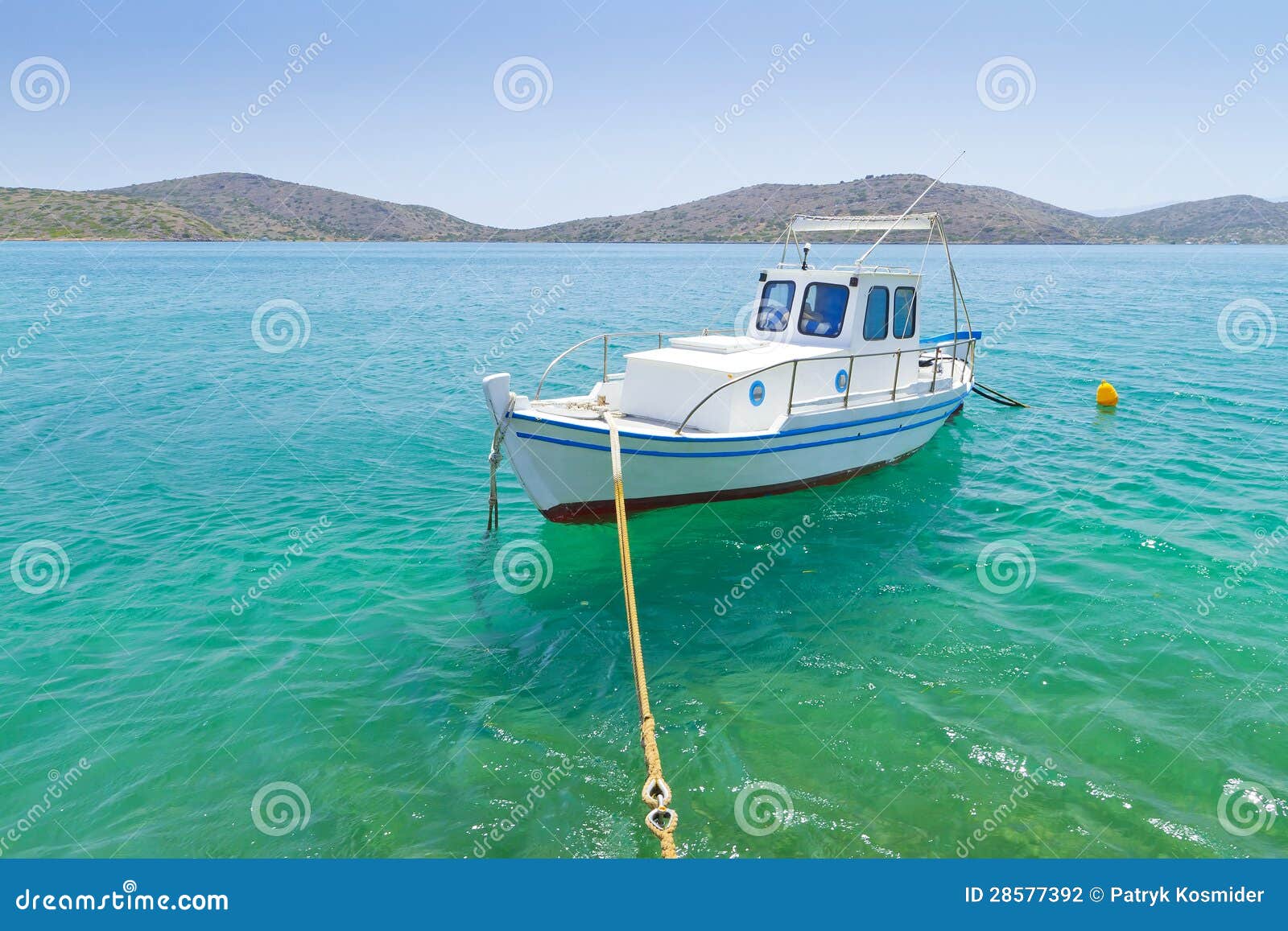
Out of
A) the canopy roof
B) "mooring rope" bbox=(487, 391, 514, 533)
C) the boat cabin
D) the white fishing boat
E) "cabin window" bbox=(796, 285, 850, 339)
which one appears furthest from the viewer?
the canopy roof

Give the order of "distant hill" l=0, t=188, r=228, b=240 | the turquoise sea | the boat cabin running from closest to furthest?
1. the turquoise sea
2. the boat cabin
3. "distant hill" l=0, t=188, r=228, b=240

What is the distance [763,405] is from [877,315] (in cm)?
372

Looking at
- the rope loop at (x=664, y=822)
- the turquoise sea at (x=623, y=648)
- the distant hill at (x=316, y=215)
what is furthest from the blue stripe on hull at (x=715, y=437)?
the distant hill at (x=316, y=215)

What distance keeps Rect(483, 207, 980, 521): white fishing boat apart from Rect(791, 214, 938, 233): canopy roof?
35 mm

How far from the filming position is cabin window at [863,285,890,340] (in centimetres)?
1433

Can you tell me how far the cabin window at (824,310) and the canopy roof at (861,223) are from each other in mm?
1475

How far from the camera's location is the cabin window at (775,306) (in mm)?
14938

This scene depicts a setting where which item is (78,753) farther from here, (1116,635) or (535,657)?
(1116,635)

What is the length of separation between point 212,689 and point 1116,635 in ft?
34.8

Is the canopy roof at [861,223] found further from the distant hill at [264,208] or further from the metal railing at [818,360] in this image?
the distant hill at [264,208]

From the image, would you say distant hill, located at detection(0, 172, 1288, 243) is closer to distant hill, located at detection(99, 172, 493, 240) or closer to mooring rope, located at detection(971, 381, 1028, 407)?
distant hill, located at detection(99, 172, 493, 240)

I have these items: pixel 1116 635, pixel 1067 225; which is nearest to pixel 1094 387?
pixel 1116 635

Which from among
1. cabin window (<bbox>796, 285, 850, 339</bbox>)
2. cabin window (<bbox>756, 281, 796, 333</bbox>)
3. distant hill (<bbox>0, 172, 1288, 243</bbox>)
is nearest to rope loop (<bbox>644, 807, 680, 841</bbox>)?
cabin window (<bbox>796, 285, 850, 339</bbox>)

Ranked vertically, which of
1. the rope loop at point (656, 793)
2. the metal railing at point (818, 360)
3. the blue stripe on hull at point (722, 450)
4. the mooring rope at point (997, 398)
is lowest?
the mooring rope at point (997, 398)
